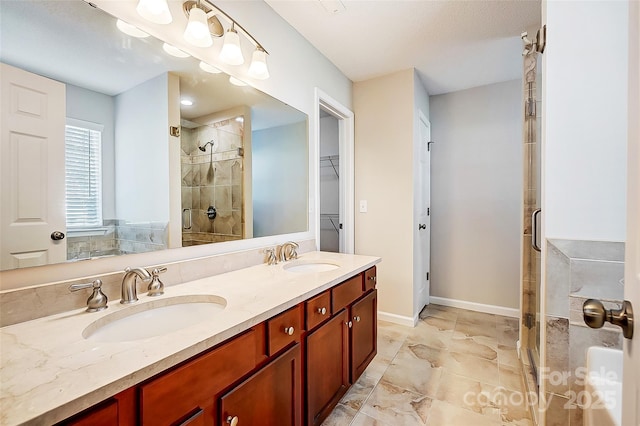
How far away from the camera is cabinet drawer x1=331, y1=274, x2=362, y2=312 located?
1.40m

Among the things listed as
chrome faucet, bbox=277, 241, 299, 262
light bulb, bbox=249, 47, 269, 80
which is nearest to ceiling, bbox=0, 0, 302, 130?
light bulb, bbox=249, 47, 269, 80

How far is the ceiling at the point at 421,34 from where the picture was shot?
1824mm

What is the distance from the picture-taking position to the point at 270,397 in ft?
3.26

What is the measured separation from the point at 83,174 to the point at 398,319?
2.66 meters

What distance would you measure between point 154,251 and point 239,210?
0.54 m

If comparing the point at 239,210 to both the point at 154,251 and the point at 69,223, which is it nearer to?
the point at 154,251

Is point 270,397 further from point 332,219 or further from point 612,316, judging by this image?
point 332,219

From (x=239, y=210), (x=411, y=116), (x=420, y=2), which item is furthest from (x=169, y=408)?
(x=411, y=116)

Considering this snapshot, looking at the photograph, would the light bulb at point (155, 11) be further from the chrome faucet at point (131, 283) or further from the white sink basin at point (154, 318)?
the white sink basin at point (154, 318)

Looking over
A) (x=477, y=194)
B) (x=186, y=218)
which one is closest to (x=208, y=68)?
(x=186, y=218)

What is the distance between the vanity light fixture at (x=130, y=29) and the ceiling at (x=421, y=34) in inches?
37.9

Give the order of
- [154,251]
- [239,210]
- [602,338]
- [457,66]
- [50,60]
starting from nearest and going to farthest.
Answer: [50,60]
[602,338]
[154,251]
[239,210]
[457,66]

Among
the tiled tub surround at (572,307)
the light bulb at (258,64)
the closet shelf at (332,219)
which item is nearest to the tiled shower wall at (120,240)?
the light bulb at (258,64)

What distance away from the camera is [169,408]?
2.21ft
